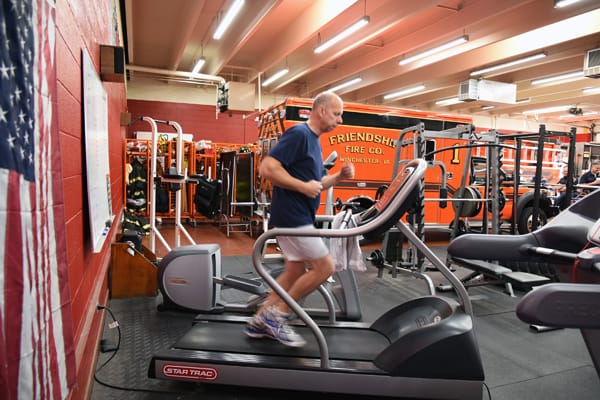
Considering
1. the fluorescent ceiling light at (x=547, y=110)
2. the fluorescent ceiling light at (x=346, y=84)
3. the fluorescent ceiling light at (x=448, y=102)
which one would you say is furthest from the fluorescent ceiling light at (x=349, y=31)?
the fluorescent ceiling light at (x=547, y=110)

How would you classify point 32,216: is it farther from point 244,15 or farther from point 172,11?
point 172,11

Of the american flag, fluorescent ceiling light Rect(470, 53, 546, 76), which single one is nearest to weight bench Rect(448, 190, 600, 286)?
the american flag

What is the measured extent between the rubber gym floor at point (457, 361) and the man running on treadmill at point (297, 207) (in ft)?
1.24

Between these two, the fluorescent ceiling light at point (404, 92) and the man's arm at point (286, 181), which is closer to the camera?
the man's arm at point (286, 181)

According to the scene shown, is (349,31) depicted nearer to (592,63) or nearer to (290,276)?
(592,63)

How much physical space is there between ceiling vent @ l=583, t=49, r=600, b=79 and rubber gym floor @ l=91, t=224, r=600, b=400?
6.44 meters

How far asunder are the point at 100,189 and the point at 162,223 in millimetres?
6906

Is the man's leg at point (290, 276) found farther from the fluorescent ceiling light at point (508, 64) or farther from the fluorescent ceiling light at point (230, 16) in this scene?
the fluorescent ceiling light at point (508, 64)

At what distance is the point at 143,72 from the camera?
38.9ft

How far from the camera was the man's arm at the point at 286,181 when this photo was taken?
2.24 meters

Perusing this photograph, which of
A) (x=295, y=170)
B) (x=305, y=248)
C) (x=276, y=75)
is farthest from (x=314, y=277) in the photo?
(x=276, y=75)

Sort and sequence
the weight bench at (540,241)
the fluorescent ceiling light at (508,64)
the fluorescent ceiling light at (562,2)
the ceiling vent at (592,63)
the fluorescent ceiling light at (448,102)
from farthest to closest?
the fluorescent ceiling light at (448,102) < the fluorescent ceiling light at (508,64) < the ceiling vent at (592,63) < the fluorescent ceiling light at (562,2) < the weight bench at (540,241)

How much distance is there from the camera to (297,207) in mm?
2361

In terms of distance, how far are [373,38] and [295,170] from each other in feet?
27.8
